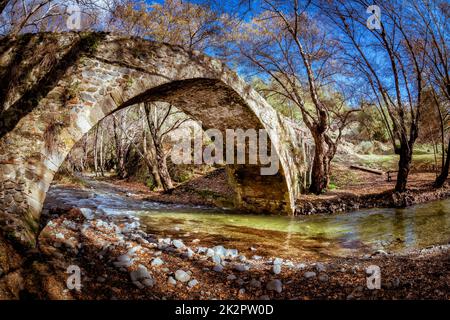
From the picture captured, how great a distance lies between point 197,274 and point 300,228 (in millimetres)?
4623

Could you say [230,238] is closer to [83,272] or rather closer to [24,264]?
[83,272]

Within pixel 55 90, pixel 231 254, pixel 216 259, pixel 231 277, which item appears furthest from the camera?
pixel 231 254

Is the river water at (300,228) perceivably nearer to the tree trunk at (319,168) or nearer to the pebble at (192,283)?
the pebble at (192,283)

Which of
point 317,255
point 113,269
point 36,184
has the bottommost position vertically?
point 317,255

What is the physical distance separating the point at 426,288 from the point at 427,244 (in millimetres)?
3244

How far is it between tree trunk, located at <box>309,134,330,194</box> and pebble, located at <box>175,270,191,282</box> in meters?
8.54

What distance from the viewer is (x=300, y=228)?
792 centimetres

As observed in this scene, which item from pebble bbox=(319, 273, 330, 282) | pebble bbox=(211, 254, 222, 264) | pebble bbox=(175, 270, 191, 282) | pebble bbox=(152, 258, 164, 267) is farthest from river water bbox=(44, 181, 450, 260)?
pebble bbox=(175, 270, 191, 282)

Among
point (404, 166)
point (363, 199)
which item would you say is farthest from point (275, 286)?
point (404, 166)

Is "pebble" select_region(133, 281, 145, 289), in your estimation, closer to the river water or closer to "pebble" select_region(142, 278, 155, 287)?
"pebble" select_region(142, 278, 155, 287)

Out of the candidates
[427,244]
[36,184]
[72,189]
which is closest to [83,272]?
[36,184]

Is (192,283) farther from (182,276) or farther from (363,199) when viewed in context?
(363,199)

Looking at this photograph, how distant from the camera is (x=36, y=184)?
Answer: 4457 mm
